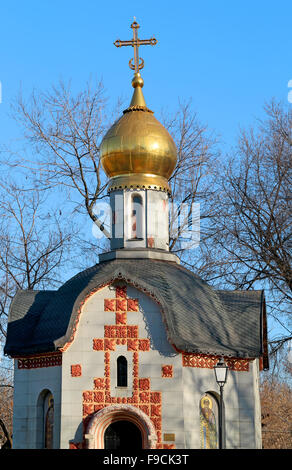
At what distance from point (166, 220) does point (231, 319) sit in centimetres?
344

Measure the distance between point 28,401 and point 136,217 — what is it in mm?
5653

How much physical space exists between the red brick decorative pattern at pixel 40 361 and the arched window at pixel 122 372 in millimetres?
1316

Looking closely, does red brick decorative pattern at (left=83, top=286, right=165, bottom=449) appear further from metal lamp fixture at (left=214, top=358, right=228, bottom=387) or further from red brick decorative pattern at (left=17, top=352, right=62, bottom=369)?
metal lamp fixture at (left=214, top=358, right=228, bottom=387)

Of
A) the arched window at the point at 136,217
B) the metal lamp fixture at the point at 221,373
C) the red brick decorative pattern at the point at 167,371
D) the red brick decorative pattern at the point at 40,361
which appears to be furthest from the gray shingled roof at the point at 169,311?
the metal lamp fixture at the point at 221,373

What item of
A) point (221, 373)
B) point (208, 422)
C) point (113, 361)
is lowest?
point (208, 422)

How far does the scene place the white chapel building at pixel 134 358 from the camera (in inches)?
711

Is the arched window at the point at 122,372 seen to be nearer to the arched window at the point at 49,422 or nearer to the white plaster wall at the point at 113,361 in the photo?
the white plaster wall at the point at 113,361

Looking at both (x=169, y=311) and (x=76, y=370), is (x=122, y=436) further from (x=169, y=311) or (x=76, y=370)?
(x=169, y=311)

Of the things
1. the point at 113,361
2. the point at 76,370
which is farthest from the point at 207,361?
the point at 76,370

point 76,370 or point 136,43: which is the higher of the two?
point 136,43

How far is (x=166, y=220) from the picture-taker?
2233cm

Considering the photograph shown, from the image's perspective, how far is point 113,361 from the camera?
1831cm
